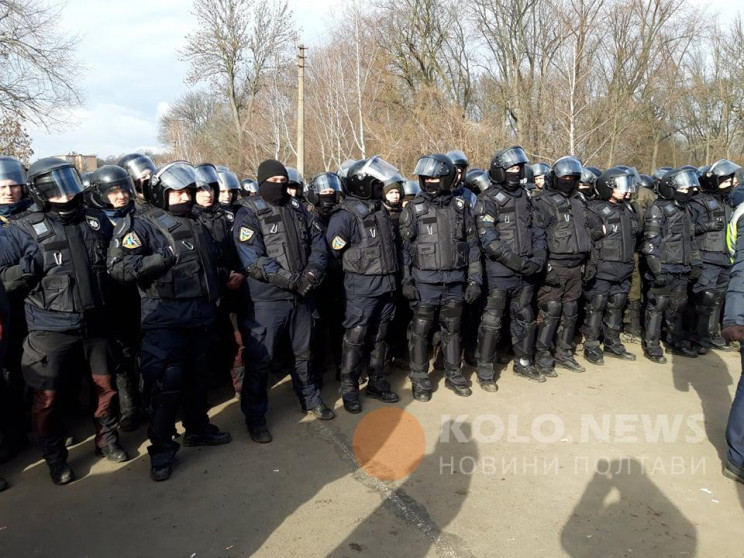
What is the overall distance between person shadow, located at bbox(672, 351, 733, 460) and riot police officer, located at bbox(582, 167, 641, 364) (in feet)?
1.98

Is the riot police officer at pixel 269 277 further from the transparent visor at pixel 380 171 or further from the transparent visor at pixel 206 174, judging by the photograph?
the transparent visor at pixel 206 174

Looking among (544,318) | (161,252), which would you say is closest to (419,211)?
(544,318)

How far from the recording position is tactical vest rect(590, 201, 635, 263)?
5.71 meters

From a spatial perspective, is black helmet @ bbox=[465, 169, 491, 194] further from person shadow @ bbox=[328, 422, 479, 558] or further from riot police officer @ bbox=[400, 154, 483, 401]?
person shadow @ bbox=[328, 422, 479, 558]

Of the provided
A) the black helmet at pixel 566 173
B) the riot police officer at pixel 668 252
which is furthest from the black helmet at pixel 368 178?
the riot police officer at pixel 668 252

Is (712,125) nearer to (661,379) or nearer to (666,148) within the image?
(666,148)

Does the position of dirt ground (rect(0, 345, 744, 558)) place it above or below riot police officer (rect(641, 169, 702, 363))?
below

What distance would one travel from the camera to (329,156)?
23781 mm

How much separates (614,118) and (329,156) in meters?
11.7

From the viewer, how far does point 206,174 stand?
510 cm

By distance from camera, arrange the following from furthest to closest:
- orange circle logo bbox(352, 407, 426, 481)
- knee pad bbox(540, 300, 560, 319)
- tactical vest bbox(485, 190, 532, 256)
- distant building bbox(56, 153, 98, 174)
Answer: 1. knee pad bbox(540, 300, 560, 319)
2. tactical vest bbox(485, 190, 532, 256)
3. distant building bbox(56, 153, 98, 174)
4. orange circle logo bbox(352, 407, 426, 481)

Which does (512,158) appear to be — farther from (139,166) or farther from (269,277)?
(139,166)

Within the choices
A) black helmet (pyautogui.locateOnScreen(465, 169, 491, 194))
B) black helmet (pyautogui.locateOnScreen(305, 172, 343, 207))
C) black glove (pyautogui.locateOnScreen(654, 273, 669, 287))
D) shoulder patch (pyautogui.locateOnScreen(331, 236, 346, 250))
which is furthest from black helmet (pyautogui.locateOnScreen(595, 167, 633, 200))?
shoulder patch (pyautogui.locateOnScreen(331, 236, 346, 250))

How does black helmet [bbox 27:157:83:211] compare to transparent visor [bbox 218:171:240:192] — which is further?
transparent visor [bbox 218:171:240:192]
